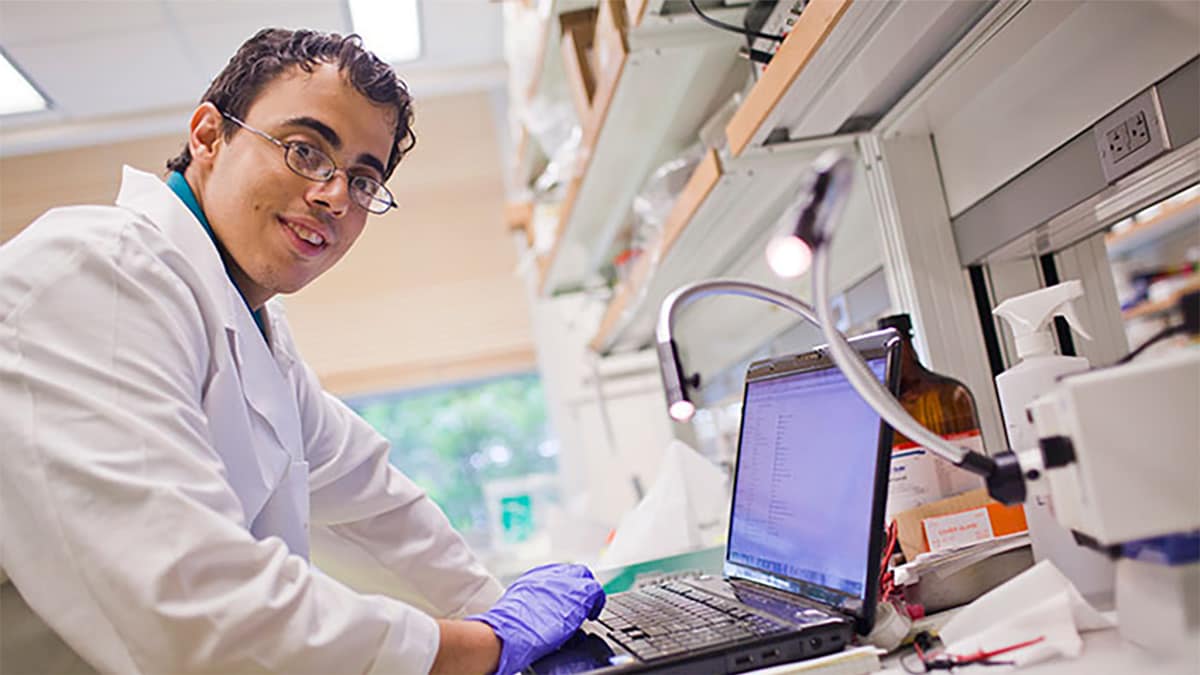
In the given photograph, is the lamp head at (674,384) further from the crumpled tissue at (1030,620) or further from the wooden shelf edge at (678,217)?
the wooden shelf edge at (678,217)

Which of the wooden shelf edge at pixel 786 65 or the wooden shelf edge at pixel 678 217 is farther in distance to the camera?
the wooden shelf edge at pixel 678 217

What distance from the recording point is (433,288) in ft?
15.7

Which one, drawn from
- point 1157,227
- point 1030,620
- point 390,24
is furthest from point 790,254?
point 1157,227

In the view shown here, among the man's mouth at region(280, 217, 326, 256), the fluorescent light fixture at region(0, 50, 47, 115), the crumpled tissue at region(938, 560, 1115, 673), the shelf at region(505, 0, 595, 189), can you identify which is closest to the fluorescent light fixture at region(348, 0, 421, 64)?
the shelf at region(505, 0, 595, 189)

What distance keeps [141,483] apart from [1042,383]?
2.66 ft

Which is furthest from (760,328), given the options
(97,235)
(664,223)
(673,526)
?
(97,235)

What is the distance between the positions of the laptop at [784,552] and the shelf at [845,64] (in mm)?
Result: 304

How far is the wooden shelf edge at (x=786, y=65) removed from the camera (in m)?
0.95

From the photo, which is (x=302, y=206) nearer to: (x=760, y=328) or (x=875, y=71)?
(x=875, y=71)

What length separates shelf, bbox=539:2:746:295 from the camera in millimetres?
1485

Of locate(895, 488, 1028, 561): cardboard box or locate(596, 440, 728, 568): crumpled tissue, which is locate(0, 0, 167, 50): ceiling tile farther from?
locate(895, 488, 1028, 561): cardboard box

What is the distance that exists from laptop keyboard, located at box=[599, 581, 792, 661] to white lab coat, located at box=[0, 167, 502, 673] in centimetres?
21

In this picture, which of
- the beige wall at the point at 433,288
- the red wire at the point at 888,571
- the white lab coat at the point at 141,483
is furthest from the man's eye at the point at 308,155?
the beige wall at the point at 433,288

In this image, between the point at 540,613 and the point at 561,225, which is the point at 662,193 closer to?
the point at 561,225
